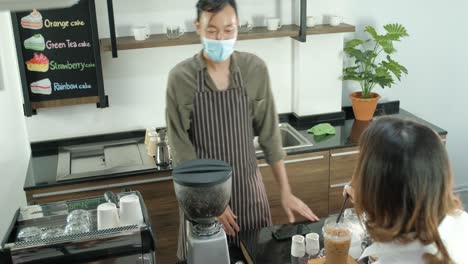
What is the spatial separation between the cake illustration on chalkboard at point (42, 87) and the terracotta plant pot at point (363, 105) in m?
1.85

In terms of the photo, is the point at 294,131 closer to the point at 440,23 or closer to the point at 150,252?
the point at 440,23

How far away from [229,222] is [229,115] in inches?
16.9

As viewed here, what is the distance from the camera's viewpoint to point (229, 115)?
207cm

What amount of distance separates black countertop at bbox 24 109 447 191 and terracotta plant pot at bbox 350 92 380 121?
0.16 feet

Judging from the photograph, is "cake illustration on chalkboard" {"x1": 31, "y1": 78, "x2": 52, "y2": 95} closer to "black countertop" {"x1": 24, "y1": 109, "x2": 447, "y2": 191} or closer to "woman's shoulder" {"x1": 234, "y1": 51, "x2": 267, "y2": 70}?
"black countertop" {"x1": 24, "y1": 109, "x2": 447, "y2": 191}

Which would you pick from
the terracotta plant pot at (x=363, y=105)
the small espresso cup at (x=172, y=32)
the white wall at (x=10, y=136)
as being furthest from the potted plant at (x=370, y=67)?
the white wall at (x=10, y=136)

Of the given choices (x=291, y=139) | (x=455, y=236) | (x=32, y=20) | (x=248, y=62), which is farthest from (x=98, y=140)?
(x=455, y=236)

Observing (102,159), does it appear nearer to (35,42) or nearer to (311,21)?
(35,42)

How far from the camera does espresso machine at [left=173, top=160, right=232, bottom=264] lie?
58.9 inches

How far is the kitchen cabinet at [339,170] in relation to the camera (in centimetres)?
296

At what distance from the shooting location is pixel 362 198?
3.89 feet

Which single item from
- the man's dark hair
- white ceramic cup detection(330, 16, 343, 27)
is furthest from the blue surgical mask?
white ceramic cup detection(330, 16, 343, 27)

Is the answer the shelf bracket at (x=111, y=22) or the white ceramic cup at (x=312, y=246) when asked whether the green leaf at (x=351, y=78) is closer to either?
the shelf bracket at (x=111, y=22)

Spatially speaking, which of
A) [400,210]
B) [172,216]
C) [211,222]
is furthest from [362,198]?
[172,216]
